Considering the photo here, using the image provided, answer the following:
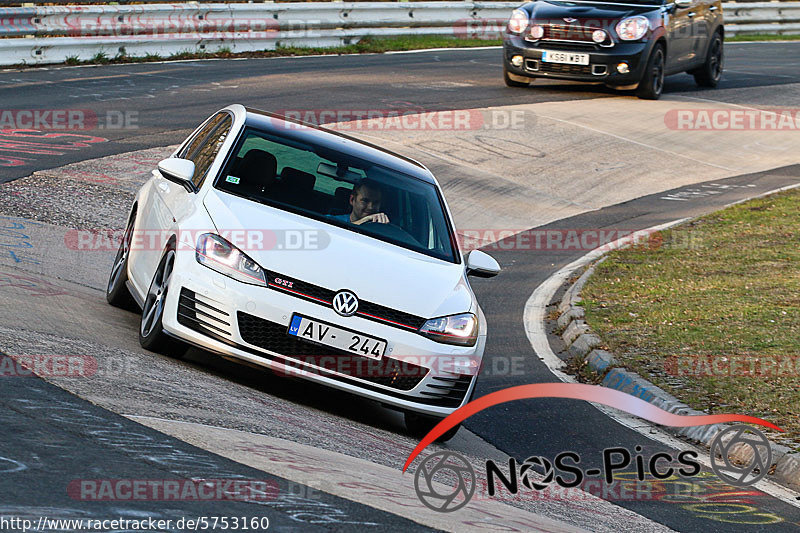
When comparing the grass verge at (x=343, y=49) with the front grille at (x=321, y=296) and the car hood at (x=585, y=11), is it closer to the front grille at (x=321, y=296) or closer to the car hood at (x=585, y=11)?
the car hood at (x=585, y=11)

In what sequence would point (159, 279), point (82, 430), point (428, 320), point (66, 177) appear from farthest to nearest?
point (66, 177)
point (159, 279)
point (428, 320)
point (82, 430)

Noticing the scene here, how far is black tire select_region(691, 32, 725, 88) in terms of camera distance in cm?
2264

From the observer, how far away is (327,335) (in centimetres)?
622

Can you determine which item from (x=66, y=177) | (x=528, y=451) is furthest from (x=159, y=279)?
(x=66, y=177)

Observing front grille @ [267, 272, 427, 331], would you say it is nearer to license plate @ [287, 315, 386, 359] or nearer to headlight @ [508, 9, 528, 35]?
license plate @ [287, 315, 386, 359]

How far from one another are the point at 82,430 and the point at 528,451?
2.97 metres

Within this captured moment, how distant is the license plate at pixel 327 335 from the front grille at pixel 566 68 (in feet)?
45.6

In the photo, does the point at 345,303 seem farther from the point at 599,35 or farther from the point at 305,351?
the point at 599,35

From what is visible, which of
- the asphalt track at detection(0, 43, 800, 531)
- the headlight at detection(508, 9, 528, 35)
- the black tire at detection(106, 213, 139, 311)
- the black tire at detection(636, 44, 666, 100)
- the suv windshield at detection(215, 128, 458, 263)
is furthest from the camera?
the black tire at detection(636, 44, 666, 100)

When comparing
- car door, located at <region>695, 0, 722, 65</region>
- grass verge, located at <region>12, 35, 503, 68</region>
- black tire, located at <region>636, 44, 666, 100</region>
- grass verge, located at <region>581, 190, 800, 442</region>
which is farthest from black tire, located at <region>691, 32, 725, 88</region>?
grass verge, located at <region>581, 190, 800, 442</region>

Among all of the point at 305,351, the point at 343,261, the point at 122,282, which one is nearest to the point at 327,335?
the point at 305,351

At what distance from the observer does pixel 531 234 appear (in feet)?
45.7

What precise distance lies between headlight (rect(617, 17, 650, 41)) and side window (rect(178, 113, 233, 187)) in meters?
12.1

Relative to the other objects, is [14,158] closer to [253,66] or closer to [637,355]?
[637,355]
